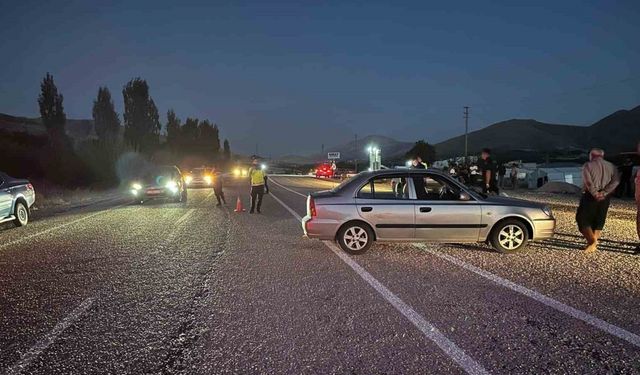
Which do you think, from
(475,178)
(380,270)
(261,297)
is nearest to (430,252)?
(380,270)

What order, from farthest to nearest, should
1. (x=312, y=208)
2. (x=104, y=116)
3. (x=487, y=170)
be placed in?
(x=104, y=116) < (x=487, y=170) < (x=312, y=208)

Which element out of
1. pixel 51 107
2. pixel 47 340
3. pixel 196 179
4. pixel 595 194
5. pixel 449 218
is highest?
pixel 51 107

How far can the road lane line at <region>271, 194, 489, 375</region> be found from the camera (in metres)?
3.56

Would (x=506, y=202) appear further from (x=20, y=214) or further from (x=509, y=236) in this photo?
(x=20, y=214)

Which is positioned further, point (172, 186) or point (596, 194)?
point (172, 186)

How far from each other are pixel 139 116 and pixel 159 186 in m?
45.8

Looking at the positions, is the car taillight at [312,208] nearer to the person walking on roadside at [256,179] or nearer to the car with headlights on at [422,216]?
the car with headlights on at [422,216]

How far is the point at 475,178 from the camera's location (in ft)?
52.4

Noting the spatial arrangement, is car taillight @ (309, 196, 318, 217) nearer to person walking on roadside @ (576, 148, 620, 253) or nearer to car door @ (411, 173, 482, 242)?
car door @ (411, 173, 482, 242)

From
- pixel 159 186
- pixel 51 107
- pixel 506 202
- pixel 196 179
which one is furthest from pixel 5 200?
pixel 51 107

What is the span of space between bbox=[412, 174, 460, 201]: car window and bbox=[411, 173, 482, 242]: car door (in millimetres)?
17

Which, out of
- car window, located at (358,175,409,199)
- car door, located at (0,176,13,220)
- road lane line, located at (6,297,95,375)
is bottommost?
road lane line, located at (6,297,95,375)

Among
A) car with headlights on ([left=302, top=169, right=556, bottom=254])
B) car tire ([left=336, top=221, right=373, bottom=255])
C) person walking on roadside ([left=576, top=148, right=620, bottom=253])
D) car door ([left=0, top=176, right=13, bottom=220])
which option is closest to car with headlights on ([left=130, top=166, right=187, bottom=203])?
car door ([left=0, top=176, right=13, bottom=220])

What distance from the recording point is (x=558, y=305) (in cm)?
497
